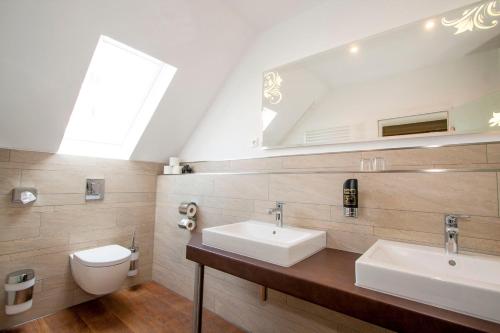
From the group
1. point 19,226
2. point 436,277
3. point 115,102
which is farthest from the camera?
point 115,102

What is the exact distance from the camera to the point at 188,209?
2162 mm

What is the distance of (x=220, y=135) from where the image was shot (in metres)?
2.33

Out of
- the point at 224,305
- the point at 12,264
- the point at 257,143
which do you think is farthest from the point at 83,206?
the point at 257,143

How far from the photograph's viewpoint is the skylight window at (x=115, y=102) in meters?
2.12

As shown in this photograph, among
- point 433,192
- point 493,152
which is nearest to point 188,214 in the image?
point 433,192

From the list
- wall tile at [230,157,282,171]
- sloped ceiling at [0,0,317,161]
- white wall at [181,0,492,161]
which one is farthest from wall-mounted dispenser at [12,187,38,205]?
wall tile at [230,157,282,171]

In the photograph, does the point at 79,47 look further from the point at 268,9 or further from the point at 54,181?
the point at 268,9

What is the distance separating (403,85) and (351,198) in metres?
0.74

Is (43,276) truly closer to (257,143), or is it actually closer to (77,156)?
(77,156)

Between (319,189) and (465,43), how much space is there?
1.08 m

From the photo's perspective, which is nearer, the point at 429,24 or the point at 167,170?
the point at 429,24

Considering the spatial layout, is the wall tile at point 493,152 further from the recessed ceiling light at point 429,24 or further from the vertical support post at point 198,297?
the vertical support post at point 198,297

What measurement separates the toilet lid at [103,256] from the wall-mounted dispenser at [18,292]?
0.32m

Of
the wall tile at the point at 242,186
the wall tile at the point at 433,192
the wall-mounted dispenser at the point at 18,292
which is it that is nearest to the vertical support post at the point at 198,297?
the wall tile at the point at 242,186
